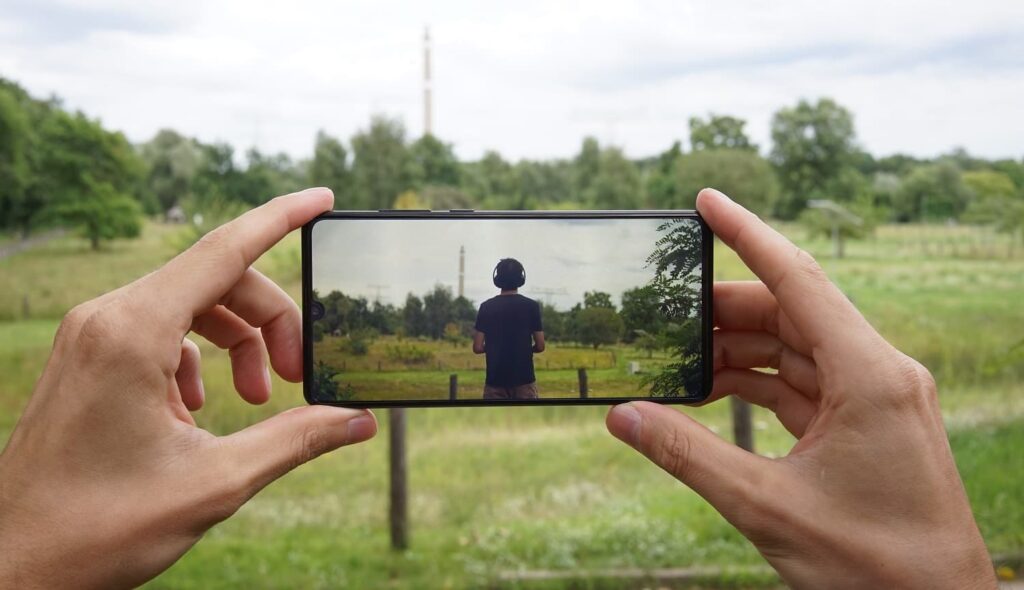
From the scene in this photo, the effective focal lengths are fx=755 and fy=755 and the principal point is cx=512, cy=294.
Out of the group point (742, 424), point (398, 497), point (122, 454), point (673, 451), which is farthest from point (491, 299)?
point (742, 424)

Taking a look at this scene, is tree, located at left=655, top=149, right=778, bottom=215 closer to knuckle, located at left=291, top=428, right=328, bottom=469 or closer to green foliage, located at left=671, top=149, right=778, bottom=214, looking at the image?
green foliage, located at left=671, top=149, right=778, bottom=214

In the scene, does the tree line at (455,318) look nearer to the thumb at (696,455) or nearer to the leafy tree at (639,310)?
the leafy tree at (639,310)

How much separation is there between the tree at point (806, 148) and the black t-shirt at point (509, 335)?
5890 millimetres

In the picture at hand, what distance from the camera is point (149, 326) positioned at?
827mm

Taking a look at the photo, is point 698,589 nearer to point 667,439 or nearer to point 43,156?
point 667,439

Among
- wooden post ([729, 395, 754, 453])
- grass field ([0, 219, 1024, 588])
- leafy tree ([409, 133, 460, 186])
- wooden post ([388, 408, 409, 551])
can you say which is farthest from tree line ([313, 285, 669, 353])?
leafy tree ([409, 133, 460, 186])

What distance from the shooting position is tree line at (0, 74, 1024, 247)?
19.6 feet

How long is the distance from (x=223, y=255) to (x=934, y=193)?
286 inches

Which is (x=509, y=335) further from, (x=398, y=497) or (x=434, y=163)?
(x=434, y=163)

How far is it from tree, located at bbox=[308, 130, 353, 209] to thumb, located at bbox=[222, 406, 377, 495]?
6984 millimetres

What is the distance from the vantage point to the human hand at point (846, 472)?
0.81 metres

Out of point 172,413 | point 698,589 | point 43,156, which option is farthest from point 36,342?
point 172,413

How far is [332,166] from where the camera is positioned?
791 cm

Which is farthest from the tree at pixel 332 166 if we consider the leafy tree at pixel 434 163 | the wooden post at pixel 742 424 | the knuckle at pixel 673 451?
the knuckle at pixel 673 451
